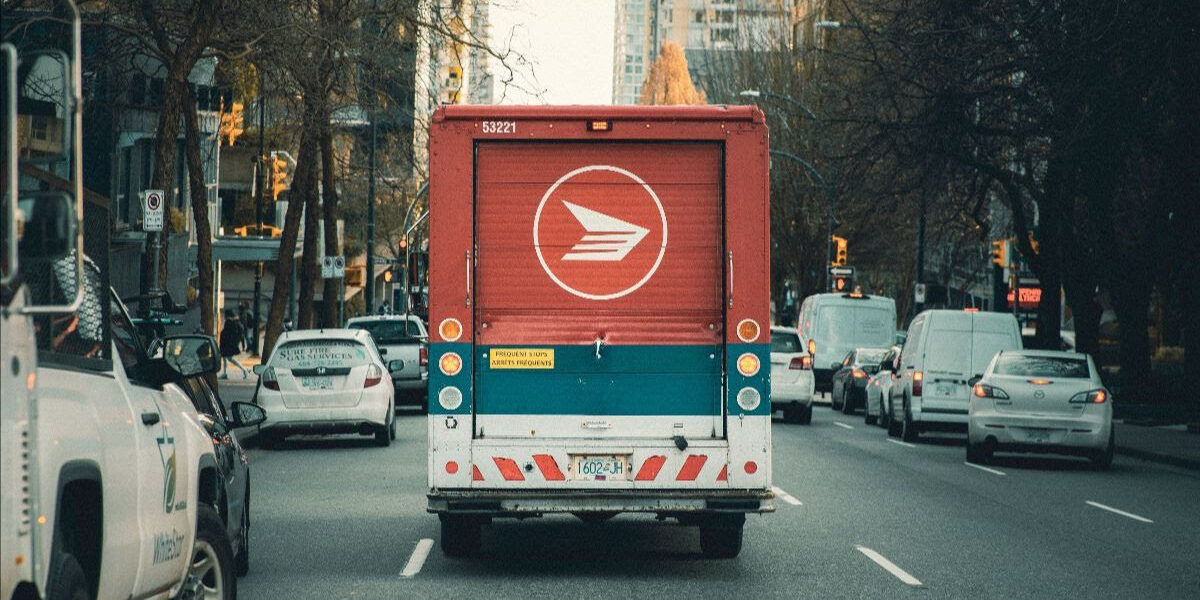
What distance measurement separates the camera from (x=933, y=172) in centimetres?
3191

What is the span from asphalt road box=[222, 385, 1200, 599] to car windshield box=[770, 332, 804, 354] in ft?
31.2

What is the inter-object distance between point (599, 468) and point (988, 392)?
12760mm

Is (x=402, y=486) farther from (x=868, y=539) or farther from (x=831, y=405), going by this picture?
(x=831, y=405)

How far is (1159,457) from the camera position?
Answer: 2494cm

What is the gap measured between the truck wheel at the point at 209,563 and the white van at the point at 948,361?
20.5 metres

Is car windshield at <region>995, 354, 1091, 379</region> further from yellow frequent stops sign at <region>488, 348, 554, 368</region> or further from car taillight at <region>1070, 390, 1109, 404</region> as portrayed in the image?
yellow frequent stops sign at <region>488, 348, 554, 368</region>

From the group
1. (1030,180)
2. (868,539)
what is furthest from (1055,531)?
(1030,180)

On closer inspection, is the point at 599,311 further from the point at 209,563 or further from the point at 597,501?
the point at 209,563

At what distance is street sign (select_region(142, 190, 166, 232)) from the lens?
72.9ft

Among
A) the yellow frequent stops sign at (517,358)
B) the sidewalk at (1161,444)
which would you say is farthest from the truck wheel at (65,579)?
the sidewalk at (1161,444)

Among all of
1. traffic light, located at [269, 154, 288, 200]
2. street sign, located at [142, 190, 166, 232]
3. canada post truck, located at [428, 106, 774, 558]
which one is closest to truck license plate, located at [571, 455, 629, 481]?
canada post truck, located at [428, 106, 774, 558]

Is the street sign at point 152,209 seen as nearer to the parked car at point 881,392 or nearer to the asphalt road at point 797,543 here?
the asphalt road at point 797,543

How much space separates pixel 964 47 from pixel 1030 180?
41.7ft

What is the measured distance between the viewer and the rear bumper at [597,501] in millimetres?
11047
